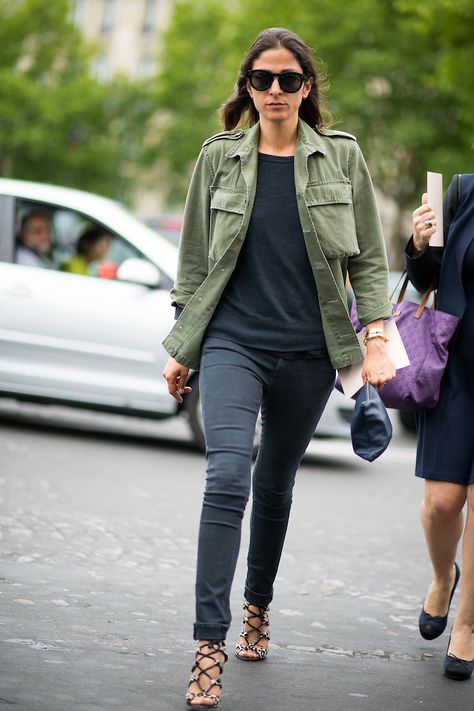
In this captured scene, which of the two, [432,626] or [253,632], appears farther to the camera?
[432,626]

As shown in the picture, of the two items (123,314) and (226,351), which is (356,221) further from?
(123,314)

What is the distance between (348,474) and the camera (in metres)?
9.89

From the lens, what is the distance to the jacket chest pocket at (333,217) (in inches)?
159

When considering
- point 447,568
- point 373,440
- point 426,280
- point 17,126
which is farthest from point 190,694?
point 17,126

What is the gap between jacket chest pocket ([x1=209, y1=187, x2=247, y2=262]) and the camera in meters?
4.02

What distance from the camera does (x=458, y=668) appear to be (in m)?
4.38

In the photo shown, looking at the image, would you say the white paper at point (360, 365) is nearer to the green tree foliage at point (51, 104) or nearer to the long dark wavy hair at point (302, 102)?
the long dark wavy hair at point (302, 102)

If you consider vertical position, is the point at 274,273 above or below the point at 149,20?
below

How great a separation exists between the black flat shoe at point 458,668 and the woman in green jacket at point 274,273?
0.86 m

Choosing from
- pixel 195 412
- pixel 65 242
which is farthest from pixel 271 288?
pixel 65 242

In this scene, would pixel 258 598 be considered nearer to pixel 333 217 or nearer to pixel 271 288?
pixel 271 288

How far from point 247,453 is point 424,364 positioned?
907 mm

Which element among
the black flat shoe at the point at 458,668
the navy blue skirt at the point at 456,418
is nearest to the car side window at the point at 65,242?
the navy blue skirt at the point at 456,418

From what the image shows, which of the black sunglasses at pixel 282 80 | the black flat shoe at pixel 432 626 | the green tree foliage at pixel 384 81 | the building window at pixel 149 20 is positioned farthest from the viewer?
the building window at pixel 149 20
